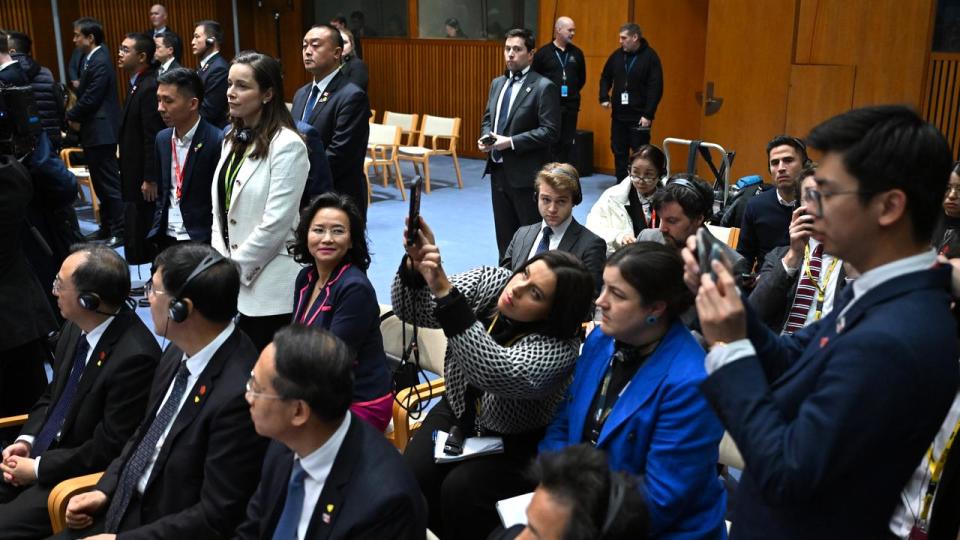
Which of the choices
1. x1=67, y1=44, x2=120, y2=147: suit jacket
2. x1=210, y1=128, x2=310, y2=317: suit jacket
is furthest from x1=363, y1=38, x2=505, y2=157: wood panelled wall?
x1=210, y1=128, x2=310, y2=317: suit jacket

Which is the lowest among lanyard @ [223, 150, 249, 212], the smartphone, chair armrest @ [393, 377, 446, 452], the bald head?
chair armrest @ [393, 377, 446, 452]

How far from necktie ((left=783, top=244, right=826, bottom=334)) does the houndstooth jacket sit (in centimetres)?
118

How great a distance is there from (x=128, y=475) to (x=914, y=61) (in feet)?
24.7

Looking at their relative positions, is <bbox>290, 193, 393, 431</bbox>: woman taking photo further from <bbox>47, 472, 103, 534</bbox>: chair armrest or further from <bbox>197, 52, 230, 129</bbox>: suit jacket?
<bbox>197, 52, 230, 129</bbox>: suit jacket

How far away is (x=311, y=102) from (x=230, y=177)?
1666 millimetres

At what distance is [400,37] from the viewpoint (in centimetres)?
1308

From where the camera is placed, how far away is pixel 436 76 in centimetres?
1280

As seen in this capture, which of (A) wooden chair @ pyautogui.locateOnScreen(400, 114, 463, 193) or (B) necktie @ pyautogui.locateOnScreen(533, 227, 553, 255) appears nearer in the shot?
(B) necktie @ pyautogui.locateOnScreen(533, 227, 553, 255)

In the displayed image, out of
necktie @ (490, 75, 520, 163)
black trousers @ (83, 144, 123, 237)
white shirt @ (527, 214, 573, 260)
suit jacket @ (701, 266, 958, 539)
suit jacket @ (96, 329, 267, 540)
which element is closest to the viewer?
suit jacket @ (701, 266, 958, 539)

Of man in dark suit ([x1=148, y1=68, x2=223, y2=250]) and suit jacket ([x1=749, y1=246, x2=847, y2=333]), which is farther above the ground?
man in dark suit ([x1=148, y1=68, x2=223, y2=250])

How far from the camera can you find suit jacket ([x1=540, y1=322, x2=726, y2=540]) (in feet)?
7.39

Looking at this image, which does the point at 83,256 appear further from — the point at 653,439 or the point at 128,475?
the point at 653,439

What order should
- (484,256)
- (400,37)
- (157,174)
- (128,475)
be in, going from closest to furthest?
(128,475)
(157,174)
(484,256)
(400,37)

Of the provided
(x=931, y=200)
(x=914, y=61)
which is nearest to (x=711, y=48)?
(x=914, y=61)
